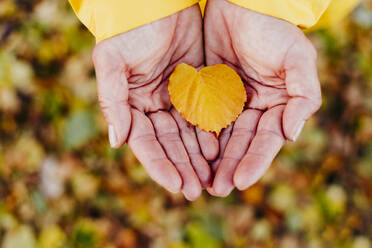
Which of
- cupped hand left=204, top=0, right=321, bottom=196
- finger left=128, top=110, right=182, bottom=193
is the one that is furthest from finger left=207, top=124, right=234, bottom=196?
finger left=128, top=110, right=182, bottom=193

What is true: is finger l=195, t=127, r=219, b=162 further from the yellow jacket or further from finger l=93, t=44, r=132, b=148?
the yellow jacket

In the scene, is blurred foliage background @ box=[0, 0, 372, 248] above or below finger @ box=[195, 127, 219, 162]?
below

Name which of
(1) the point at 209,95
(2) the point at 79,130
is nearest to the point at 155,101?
(1) the point at 209,95

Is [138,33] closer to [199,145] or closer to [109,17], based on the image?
[109,17]

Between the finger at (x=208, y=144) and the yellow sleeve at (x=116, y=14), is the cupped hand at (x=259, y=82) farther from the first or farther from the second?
the yellow sleeve at (x=116, y=14)

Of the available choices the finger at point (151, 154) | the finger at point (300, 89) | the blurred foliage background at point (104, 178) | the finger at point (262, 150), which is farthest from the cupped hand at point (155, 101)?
the blurred foliage background at point (104, 178)

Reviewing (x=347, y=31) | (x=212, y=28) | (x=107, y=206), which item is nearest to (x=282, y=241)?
(x=107, y=206)
